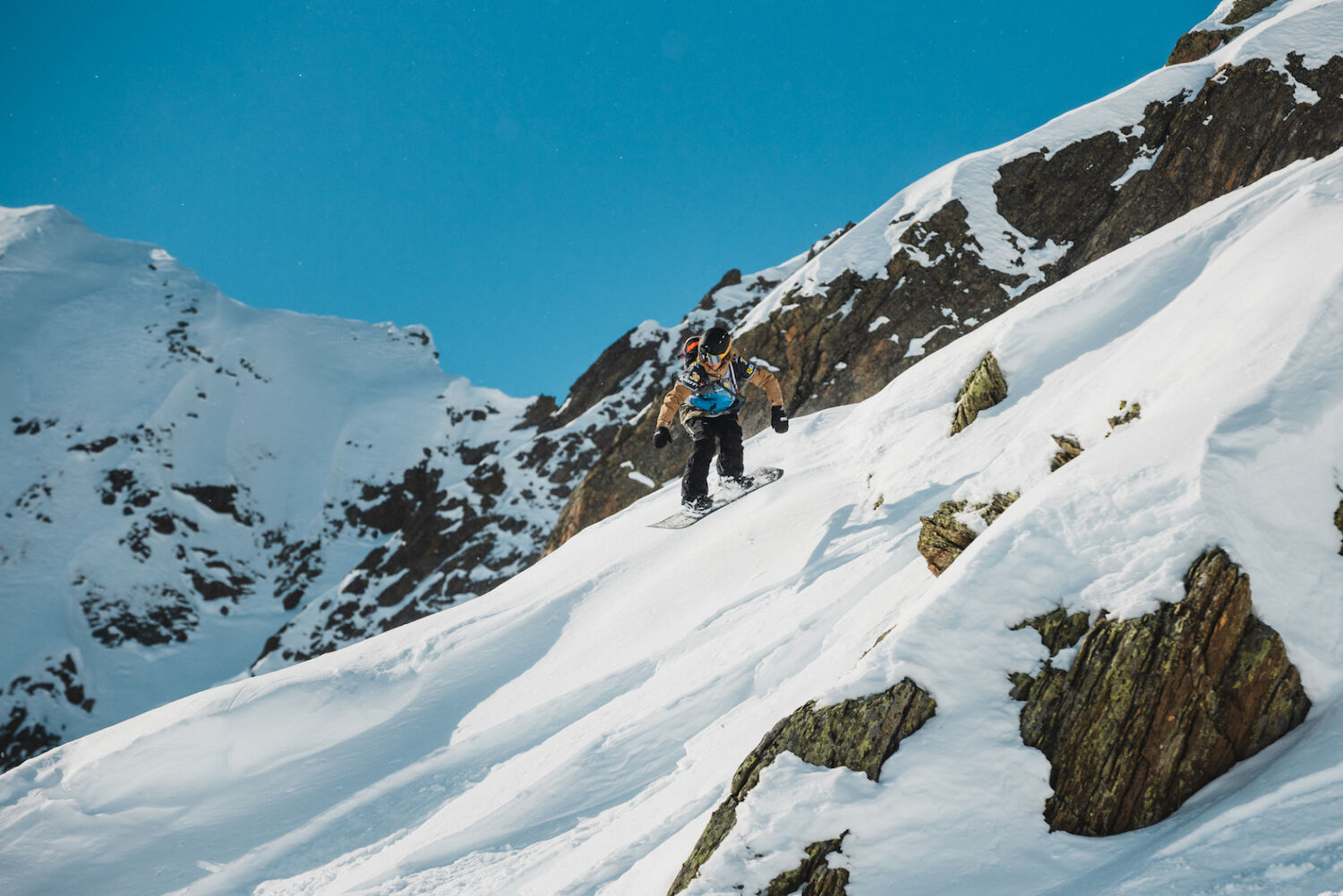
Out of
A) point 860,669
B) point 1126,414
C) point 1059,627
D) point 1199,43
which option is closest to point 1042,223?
point 1199,43

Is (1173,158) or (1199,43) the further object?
(1199,43)

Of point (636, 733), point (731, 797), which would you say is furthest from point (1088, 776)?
point (636, 733)

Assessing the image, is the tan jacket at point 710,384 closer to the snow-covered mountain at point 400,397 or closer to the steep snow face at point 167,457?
the snow-covered mountain at point 400,397

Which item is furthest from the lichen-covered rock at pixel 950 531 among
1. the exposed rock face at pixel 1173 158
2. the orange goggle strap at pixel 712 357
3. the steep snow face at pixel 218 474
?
the steep snow face at pixel 218 474

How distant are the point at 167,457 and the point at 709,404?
114825 mm

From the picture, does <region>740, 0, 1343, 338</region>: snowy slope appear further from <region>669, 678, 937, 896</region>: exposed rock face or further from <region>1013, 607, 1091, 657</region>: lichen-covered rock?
<region>669, 678, 937, 896</region>: exposed rock face

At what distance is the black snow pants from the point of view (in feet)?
34.6

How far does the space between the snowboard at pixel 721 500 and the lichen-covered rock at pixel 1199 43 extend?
89.5 feet

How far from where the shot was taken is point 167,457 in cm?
10019

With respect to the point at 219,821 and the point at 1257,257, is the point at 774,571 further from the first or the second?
the point at 219,821

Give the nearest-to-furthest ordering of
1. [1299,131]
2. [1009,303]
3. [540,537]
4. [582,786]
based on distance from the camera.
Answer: [582,786], [1299,131], [1009,303], [540,537]

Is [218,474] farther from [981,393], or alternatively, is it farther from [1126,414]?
[1126,414]

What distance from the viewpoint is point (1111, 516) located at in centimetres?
457

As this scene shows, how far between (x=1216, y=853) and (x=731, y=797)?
2.56m
